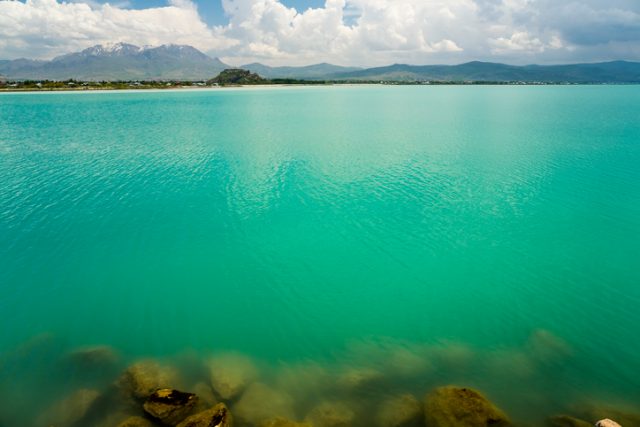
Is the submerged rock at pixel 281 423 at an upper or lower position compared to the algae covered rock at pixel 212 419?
lower

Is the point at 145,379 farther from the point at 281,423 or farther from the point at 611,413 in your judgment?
the point at 611,413

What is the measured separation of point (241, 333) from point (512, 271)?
14914 mm

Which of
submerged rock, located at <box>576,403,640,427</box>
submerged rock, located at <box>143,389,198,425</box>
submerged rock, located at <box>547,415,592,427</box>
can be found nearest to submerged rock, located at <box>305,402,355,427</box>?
submerged rock, located at <box>143,389,198,425</box>

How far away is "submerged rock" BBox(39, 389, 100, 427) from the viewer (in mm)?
11812

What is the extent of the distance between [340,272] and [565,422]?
11.9 metres

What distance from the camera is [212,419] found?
35.5ft

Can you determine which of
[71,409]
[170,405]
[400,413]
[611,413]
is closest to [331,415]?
[400,413]

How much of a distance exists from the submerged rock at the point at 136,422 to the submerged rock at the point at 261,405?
2593mm

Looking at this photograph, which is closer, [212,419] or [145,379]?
[212,419]

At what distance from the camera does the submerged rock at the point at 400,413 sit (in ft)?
38.1

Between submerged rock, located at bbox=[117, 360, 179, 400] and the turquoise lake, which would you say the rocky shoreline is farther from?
the turquoise lake

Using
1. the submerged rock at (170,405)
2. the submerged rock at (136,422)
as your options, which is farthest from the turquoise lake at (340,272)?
the submerged rock at (136,422)

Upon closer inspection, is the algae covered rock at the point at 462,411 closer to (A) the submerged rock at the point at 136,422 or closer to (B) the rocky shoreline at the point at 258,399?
(B) the rocky shoreline at the point at 258,399

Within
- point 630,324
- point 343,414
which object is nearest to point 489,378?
point 343,414
